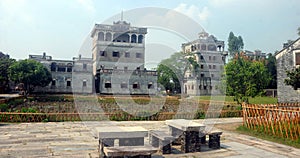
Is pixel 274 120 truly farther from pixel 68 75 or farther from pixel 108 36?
pixel 68 75

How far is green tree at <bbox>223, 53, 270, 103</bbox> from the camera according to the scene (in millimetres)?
17547

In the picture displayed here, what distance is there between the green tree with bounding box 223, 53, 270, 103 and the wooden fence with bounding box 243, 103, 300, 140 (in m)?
8.13

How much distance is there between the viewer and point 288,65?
925 inches

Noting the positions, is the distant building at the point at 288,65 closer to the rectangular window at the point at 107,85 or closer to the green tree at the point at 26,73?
the rectangular window at the point at 107,85

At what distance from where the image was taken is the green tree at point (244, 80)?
17547 mm

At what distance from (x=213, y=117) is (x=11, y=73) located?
27559 millimetres

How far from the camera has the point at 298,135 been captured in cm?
787

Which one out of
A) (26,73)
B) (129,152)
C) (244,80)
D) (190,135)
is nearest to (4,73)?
(26,73)

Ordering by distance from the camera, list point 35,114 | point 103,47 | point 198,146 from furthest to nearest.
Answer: point 103,47 → point 35,114 → point 198,146

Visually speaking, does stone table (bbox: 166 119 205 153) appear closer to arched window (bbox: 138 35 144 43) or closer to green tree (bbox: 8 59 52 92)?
green tree (bbox: 8 59 52 92)

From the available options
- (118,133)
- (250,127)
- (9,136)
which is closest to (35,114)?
(9,136)

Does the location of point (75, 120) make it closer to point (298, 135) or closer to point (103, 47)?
point (298, 135)

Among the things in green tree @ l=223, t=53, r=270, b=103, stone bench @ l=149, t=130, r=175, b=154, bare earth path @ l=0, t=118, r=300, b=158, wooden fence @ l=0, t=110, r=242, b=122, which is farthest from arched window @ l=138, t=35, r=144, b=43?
stone bench @ l=149, t=130, r=175, b=154

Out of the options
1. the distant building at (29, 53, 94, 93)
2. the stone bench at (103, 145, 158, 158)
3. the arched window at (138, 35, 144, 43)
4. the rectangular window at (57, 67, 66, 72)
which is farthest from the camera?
the arched window at (138, 35, 144, 43)
